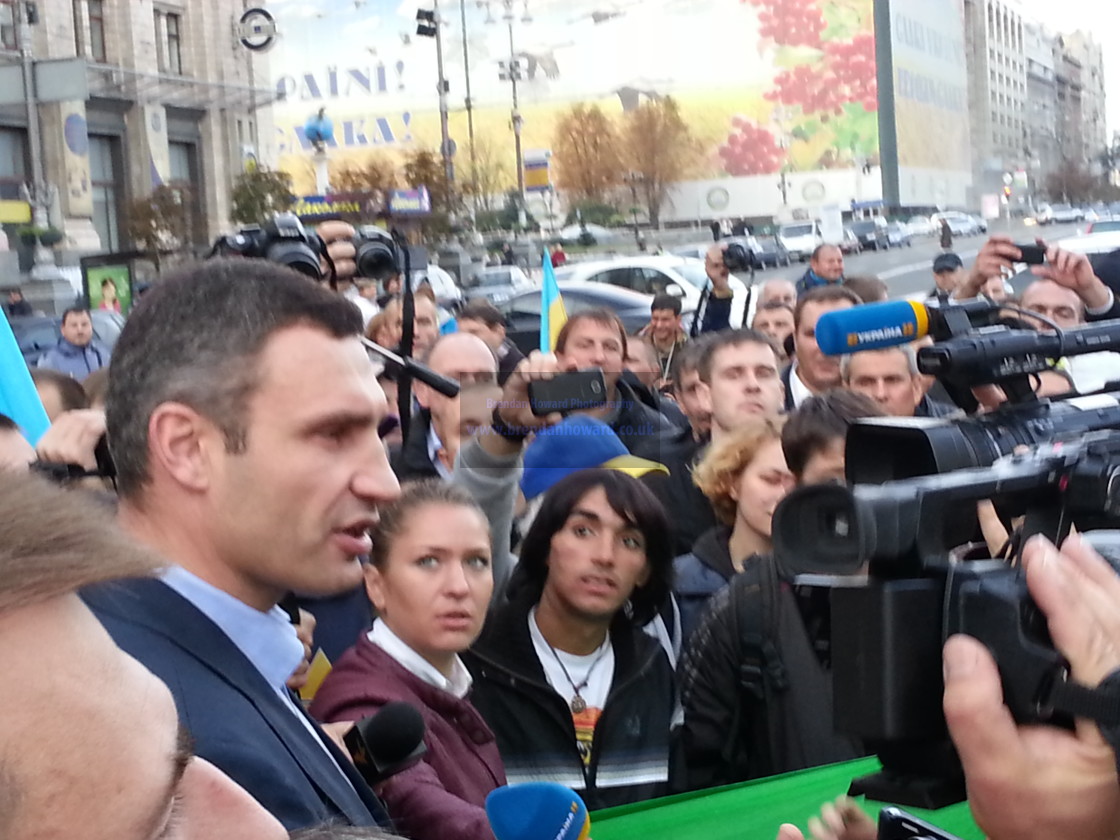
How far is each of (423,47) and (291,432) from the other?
83.9 ft

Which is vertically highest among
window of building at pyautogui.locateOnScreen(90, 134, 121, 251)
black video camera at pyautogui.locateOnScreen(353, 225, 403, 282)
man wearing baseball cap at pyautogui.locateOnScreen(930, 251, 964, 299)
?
window of building at pyautogui.locateOnScreen(90, 134, 121, 251)

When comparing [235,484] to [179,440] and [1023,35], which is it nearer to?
[179,440]

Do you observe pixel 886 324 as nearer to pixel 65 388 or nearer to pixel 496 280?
pixel 65 388

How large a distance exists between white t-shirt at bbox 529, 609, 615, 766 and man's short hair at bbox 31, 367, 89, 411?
187 cm

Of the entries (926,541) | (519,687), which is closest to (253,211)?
(519,687)

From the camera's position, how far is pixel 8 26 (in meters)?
27.1

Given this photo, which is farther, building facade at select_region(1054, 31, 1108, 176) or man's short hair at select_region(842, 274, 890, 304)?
building facade at select_region(1054, 31, 1108, 176)

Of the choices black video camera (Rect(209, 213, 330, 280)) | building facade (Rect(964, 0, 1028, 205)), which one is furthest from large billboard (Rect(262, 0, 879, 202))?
black video camera (Rect(209, 213, 330, 280))

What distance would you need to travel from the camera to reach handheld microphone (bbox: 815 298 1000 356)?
5.08ft

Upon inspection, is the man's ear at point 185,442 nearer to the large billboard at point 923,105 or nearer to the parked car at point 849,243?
the parked car at point 849,243

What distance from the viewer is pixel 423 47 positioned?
2606cm

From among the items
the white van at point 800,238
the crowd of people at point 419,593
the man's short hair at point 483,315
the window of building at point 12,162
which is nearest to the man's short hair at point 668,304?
the man's short hair at point 483,315

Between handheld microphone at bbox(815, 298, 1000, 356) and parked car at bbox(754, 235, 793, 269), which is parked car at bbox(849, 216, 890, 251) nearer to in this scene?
parked car at bbox(754, 235, 793, 269)

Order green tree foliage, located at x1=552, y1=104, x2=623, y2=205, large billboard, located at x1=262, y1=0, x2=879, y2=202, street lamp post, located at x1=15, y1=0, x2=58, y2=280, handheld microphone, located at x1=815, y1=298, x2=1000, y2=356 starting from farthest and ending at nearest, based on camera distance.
Answer: street lamp post, located at x1=15, y1=0, x2=58, y2=280 < large billboard, located at x1=262, y1=0, x2=879, y2=202 < green tree foliage, located at x1=552, y1=104, x2=623, y2=205 < handheld microphone, located at x1=815, y1=298, x2=1000, y2=356
